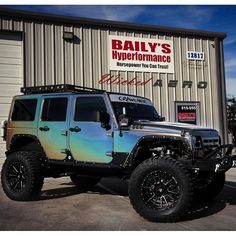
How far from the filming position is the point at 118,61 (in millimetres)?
14805

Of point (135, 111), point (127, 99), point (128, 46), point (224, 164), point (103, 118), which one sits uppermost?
point (128, 46)

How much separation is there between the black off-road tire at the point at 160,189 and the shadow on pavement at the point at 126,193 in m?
Result: 0.35

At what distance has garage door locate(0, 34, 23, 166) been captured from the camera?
13.2 m

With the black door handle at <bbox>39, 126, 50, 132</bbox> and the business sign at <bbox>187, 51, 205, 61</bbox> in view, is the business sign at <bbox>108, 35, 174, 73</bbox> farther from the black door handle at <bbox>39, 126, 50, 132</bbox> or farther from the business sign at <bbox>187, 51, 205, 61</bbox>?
the black door handle at <bbox>39, 126, 50, 132</bbox>

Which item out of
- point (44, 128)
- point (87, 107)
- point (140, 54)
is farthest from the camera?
point (140, 54)

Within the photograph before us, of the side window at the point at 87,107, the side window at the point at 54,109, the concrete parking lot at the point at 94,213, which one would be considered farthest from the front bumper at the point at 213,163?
the side window at the point at 54,109

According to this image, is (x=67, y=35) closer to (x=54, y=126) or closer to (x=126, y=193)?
(x=54, y=126)

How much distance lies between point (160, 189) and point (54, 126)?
2.65m

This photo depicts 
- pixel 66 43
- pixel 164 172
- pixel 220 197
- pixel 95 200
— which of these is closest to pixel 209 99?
pixel 66 43

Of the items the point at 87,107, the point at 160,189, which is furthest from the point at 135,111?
the point at 160,189

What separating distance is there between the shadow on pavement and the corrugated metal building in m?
4.29

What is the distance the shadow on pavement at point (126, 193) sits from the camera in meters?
7.15

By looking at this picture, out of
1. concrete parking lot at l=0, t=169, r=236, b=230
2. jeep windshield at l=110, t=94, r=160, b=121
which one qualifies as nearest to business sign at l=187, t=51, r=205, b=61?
concrete parking lot at l=0, t=169, r=236, b=230

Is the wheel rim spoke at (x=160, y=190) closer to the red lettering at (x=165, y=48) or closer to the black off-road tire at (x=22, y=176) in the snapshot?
the black off-road tire at (x=22, y=176)
